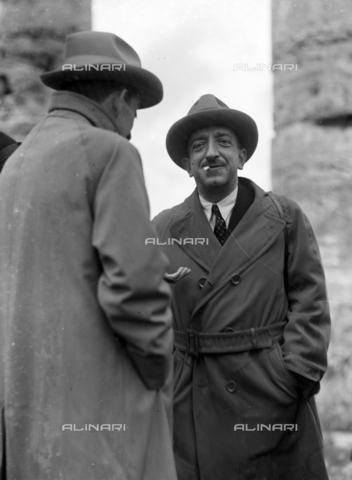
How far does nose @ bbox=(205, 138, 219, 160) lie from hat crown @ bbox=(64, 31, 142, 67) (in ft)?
2.88

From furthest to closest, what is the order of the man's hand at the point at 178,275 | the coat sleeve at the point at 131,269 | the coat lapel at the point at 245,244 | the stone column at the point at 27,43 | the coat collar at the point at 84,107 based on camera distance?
the stone column at the point at 27,43 < the coat lapel at the point at 245,244 < the man's hand at the point at 178,275 < the coat collar at the point at 84,107 < the coat sleeve at the point at 131,269

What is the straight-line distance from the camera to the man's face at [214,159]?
3379 millimetres

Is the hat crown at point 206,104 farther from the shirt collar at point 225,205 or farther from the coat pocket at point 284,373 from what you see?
the coat pocket at point 284,373

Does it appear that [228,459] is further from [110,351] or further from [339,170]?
[339,170]

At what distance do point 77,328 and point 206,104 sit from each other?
168 centimetres

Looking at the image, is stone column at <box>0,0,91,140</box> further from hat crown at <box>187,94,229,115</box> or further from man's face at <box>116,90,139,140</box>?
man's face at <box>116,90,139,140</box>

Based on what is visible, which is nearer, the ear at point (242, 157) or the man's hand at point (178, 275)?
the man's hand at point (178, 275)

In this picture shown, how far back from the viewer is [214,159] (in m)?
3.37

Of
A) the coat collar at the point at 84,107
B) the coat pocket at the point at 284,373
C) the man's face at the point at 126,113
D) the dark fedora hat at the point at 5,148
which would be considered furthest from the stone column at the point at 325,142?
the coat collar at the point at 84,107

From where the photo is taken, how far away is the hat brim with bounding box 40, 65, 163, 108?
237 centimetres

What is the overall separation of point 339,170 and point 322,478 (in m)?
1.70

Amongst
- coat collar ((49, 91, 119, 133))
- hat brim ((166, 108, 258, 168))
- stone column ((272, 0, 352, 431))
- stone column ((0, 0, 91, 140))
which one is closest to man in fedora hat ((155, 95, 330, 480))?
hat brim ((166, 108, 258, 168))

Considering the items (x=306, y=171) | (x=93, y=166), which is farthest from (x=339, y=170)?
(x=93, y=166)

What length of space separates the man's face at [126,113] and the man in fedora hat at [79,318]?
8.3 inches
